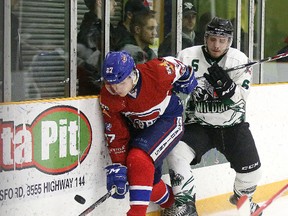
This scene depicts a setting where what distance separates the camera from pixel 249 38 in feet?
17.5

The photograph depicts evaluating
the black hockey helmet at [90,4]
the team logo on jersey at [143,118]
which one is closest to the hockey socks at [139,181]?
the team logo on jersey at [143,118]

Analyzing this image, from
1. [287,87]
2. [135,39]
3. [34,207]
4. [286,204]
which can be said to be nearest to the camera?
[34,207]

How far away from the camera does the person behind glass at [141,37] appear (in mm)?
4242

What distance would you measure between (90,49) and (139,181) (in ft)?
2.31

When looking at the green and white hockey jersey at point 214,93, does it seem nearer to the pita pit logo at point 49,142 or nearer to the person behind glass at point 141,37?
the person behind glass at point 141,37

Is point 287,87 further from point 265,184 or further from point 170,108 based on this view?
point 170,108

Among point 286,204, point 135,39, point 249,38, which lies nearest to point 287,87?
point 249,38

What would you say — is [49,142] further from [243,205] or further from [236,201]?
[236,201]

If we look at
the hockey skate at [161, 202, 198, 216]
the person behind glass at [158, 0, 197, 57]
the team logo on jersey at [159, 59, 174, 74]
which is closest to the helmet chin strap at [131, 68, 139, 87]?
the team logo on jersey at [159, 59, 174, 74]

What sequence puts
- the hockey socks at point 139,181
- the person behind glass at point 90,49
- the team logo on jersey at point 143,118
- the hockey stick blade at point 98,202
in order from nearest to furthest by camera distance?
1. the hockey stick blade at point 98,202
2. the hockey socks at point 139,181
3. the team logo on jersey at point 143,118
4. the person behind glass at point 90,49

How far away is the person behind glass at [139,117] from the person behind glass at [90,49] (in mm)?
215

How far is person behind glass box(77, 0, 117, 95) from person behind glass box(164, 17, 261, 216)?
0.47 meters

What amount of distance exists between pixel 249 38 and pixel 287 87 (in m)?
0.43

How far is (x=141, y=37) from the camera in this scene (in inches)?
170
